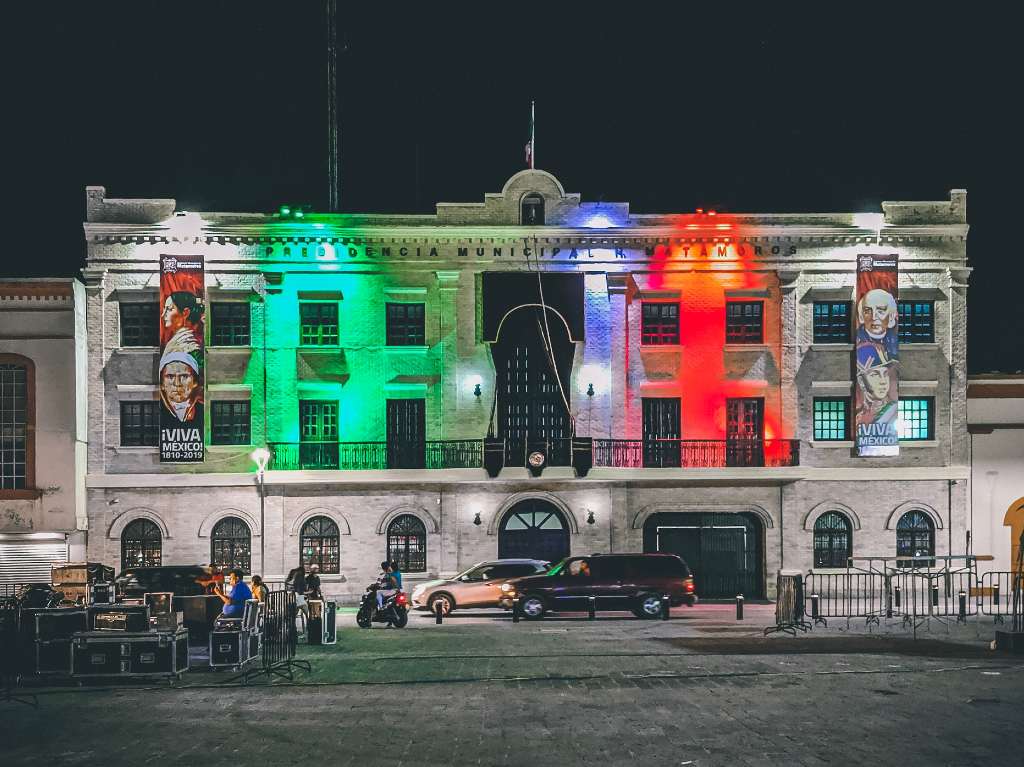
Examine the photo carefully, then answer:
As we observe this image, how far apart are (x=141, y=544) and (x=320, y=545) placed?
5120 mm

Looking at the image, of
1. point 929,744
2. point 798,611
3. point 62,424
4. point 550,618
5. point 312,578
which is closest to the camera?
point 929,744

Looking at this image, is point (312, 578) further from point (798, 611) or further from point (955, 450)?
point (955, 450)

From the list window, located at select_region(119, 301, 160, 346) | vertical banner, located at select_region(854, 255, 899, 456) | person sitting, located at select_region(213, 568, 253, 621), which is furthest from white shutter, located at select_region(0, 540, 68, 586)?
vertical banner, located at select_region(854, 255, 899, 456)

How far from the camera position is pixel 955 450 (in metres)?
31.1

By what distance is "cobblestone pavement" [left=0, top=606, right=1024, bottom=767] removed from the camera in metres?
11.7

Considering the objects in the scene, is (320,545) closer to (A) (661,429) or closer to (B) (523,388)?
(B) (523,388)

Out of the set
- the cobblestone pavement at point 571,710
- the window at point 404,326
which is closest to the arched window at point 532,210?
the window at point 404,326

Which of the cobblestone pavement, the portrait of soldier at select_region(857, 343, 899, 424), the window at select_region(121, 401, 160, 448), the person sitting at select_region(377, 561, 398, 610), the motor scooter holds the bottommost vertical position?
the motor scooter

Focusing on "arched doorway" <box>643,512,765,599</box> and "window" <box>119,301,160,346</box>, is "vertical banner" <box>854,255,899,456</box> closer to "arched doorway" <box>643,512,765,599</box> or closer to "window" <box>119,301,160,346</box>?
"arched doorway" <box>643,512,765,599</box>

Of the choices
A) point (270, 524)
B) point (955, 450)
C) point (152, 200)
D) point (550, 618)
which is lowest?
point (550, 618)

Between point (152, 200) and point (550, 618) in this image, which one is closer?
point (550, 618)

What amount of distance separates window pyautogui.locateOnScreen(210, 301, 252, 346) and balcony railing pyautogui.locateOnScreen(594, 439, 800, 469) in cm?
1085

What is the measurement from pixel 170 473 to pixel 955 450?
23.0 metres

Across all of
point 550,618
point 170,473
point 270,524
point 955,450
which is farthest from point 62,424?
point 955,450
